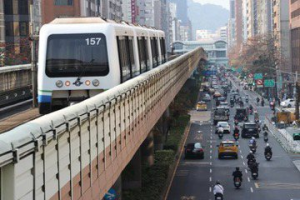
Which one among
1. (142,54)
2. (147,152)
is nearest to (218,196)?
(142,54)

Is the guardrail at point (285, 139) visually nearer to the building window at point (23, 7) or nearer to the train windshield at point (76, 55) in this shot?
the building window at point (23, 7)

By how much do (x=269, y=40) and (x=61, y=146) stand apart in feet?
433

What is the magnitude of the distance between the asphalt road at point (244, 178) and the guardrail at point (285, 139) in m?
0.53

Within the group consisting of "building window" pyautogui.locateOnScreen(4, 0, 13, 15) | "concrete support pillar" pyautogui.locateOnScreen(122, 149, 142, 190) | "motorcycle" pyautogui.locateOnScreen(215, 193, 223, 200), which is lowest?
"motorcycle" pyautogui.locateOnScreen(215, 193, 223, 200)

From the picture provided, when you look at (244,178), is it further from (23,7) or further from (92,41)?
(23,7)

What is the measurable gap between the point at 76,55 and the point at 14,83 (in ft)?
45.6

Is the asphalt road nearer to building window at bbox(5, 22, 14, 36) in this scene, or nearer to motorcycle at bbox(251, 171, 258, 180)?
motorcycle at bbox(251, 171, 258, 180)

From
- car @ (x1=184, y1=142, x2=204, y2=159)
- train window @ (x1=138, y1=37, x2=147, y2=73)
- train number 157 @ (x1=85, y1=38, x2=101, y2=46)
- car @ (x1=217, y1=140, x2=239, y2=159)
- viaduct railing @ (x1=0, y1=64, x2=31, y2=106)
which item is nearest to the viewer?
train number 157 @ (x1=85, y1=38, x2=101, y2=46)

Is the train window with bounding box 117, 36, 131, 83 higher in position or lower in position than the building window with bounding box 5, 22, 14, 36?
lower

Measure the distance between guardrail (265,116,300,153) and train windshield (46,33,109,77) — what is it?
3491 cm

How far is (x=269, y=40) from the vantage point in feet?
466

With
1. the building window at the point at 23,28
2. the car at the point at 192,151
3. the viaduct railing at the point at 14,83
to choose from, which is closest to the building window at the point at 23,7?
the building window at the point at 23,28

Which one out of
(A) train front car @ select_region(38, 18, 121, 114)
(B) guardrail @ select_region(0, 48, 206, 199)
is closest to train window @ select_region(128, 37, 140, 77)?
(B) guardrail @ select_region(0, 48, 206, 199)

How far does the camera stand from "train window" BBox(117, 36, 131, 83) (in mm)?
23031
